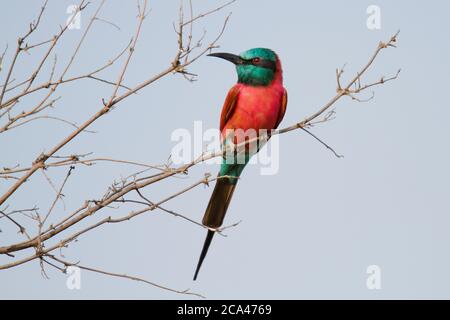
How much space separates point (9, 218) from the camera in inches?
119

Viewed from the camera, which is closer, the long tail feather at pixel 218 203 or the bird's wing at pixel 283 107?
the long tail feather at pixel 218 203

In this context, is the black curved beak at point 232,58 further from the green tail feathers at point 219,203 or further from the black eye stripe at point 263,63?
the green tail feathers at point 219,203

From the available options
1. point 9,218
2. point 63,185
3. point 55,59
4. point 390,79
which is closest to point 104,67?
point 55,59

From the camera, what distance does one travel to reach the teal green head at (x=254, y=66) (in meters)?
4.91

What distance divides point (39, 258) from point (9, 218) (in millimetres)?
363

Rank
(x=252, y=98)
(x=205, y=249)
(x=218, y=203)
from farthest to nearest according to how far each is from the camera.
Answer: (x=252, y=98), (x=218, y=203), (x=205, y=249)

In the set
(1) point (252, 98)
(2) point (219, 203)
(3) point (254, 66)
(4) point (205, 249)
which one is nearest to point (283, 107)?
(1) point (252, 98)

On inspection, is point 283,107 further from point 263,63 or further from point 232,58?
point 232,58

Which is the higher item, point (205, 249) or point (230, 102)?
point (230, 102)

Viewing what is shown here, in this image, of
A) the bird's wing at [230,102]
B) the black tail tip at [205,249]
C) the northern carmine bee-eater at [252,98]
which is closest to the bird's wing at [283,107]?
the northern carmine bee-eater at [252,98]

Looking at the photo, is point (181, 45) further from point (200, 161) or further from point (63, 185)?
point (63, 185)

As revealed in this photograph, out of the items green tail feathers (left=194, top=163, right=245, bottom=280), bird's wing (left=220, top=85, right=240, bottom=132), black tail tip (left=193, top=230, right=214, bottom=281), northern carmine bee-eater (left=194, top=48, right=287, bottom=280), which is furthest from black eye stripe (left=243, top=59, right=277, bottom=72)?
black tail tip (left=193, top=230, right=214, bottom=281)

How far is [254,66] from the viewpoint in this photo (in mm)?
4922

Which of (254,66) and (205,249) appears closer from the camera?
(205,249)
